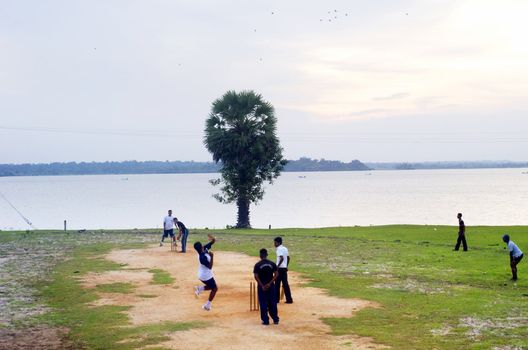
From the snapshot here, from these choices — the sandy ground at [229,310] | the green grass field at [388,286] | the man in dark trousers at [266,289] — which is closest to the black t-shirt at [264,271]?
the man in dark trousers at [266,289]

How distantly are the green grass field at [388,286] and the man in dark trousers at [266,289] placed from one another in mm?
2132

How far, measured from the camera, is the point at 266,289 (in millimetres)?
19750

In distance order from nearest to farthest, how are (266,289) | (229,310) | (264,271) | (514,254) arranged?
(266,289), (264,271), (229,310), (514,254)

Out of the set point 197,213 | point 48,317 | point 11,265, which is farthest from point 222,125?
point 197,213

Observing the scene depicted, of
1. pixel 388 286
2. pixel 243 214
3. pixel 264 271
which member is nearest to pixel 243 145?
pixel 243 214

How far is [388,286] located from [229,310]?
8.69 m

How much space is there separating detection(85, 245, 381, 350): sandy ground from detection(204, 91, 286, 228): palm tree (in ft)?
108

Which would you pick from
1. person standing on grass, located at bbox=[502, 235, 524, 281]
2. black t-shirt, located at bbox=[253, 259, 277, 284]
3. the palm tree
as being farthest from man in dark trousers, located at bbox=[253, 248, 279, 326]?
the palm tree

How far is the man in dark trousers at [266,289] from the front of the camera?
19.6 meters

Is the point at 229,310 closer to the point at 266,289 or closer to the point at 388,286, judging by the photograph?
the point at 266,289

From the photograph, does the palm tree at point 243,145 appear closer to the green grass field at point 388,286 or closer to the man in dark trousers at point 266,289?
the green grass field at point 388,286

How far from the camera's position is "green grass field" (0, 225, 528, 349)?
1845cm

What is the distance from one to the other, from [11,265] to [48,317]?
15644 mm

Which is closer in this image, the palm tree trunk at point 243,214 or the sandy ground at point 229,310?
the sandy ground at point 229,310
